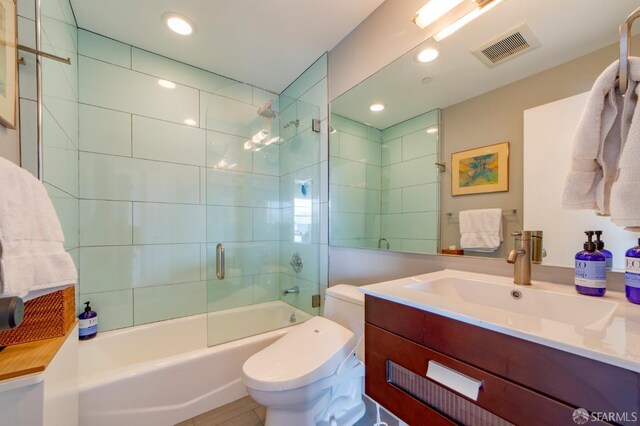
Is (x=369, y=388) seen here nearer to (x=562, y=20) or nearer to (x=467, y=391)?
(x=467, y=391)

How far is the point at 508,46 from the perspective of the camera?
1.02 meters

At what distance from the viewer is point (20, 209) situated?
65cm

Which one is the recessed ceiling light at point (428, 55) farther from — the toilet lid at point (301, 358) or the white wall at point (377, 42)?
the toilet lid at point (301, 358)

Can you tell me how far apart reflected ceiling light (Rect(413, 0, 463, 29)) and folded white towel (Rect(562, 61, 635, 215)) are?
2.53 feet

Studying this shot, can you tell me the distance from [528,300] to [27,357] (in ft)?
5.12

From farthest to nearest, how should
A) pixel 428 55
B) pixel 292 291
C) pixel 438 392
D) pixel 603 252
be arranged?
1. pixel 292 291
2. pixel 428 55
3. pixel 603 252
4. pixel 438 392

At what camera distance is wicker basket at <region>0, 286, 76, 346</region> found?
2.72ft

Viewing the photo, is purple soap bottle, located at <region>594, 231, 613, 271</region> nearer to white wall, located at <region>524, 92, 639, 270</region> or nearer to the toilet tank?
white wall, located at <region>524, 92, 639, 270</region>

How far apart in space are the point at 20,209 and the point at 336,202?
60.9 inches

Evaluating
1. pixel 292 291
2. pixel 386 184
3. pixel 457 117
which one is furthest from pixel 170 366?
pixel 457 117

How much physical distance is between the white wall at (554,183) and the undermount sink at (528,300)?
19cm

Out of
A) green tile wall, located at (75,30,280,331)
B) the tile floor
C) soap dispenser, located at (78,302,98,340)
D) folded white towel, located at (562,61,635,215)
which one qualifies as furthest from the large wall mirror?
soap dispenser, located at (78,302,98,340)

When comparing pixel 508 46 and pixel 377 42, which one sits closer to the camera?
pixel 508 46

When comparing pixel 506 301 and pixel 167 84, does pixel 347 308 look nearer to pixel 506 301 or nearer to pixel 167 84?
pixel 506 301
